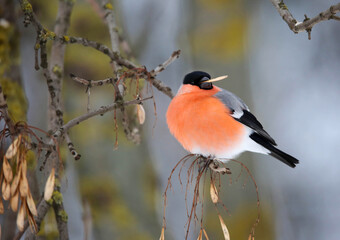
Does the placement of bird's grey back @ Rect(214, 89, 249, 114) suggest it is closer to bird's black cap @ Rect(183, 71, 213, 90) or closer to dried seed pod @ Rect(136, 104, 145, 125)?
bird's black cap @ Rect(183, 71, 213, 90)

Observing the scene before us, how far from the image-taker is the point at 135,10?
148 inches

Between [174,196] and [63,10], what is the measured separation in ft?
9.55

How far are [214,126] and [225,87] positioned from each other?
0.80 meters

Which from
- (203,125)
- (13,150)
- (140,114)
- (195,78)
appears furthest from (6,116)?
(195,78)

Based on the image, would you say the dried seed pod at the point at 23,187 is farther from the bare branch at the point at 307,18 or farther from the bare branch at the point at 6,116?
the bare branch at the point at 307,18

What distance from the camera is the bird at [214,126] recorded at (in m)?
1.52

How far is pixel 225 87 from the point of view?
231 cm

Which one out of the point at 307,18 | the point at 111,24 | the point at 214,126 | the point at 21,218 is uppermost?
the point at 111,24

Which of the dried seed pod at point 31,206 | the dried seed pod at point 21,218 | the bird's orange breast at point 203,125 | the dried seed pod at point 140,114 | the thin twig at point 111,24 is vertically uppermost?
the thin twig at point 111,24

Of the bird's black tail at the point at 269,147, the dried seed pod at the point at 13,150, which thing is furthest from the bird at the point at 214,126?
the dried seed pod at the point at 13,150

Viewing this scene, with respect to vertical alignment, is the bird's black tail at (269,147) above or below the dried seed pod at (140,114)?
below

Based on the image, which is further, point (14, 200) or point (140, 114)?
point (140, 114)

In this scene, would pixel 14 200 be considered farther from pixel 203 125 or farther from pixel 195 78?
pixel 195 78

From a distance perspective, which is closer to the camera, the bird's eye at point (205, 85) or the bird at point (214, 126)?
the bird at point (214, 126)
